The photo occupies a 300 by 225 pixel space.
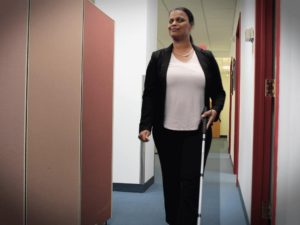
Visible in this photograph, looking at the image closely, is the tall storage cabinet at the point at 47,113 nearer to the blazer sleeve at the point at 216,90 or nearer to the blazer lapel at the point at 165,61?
the blazer lapel at the point at 165,61

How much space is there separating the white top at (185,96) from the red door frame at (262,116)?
26.8 inches

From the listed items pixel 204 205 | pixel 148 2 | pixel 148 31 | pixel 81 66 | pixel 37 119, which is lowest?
pixel 204 205

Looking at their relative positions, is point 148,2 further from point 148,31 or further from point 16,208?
point 16,208

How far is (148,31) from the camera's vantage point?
3.96m

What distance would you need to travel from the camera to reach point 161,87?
6.63 feet

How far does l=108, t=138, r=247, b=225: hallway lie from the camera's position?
9.58ft

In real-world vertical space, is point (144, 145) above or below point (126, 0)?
below

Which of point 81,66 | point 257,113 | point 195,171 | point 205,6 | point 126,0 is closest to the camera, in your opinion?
point 195,171

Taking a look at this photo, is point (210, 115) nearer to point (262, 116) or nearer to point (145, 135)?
point (145, 135)

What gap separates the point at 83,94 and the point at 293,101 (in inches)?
48.8

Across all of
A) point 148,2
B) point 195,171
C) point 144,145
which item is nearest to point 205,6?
point 148,2

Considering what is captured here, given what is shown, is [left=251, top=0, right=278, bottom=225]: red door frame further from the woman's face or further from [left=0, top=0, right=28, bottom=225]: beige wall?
[left=0, top=0, right=28, bottom=225]: beige wall

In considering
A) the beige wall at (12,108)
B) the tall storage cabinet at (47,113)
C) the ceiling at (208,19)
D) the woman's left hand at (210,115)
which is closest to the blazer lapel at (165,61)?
the woman's left hand at (210,115)

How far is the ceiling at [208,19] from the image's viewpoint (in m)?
5.38
